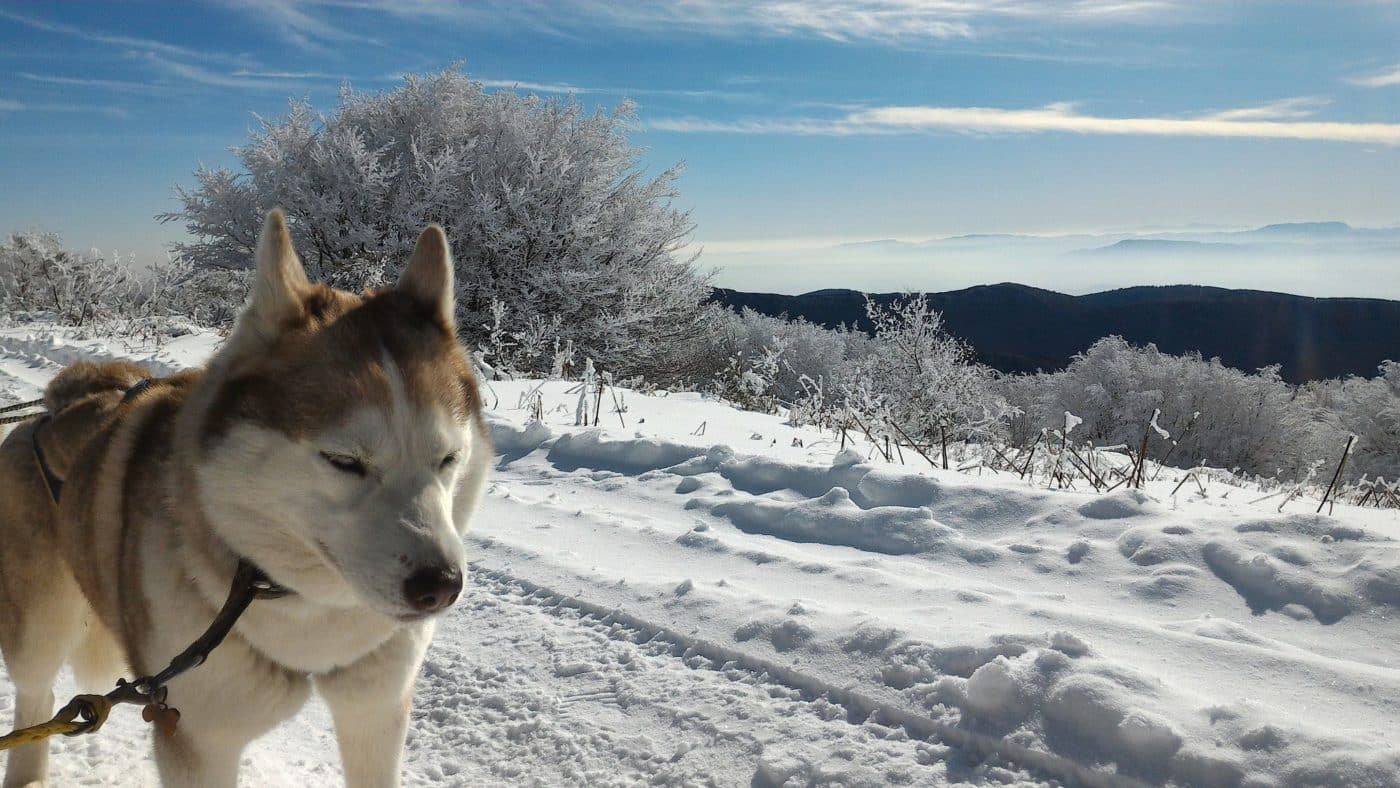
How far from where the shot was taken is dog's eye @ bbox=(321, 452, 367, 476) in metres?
1.78

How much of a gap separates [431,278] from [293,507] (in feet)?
2.58

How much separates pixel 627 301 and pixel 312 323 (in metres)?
17.0

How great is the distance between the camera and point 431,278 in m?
2.32

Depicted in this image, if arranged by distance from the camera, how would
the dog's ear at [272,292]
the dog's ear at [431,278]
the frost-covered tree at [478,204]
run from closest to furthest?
the dog's ear at [272,292] → the dog's ear at [431,278] → the frost-covered tree at [478,204]

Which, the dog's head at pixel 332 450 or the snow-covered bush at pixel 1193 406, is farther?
the snow-covered bush at pixel 1193 406

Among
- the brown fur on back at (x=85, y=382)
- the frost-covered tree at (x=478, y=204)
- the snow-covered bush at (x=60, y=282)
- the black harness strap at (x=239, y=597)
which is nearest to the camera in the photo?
the black harness strap at (x=239, y=597)

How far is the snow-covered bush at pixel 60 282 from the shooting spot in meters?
23.1

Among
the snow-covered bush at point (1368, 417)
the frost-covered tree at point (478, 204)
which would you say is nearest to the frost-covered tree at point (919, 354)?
the frost-covered tree at point (478, 204)

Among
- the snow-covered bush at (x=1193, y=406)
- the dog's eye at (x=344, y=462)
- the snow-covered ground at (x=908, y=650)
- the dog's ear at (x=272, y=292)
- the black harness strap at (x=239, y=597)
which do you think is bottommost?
the snow-covered bush at (x=1193, y=406)

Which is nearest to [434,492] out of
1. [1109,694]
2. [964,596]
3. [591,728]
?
[591,728]

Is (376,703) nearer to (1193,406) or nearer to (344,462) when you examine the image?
(344,462)

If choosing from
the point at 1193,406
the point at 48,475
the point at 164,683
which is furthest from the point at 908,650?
the point at 1193,406

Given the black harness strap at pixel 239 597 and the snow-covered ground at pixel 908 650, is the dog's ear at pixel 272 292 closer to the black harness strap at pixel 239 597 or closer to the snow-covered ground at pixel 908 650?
the black harness strap at pixel 239 597

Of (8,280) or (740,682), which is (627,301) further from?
(8,280)
